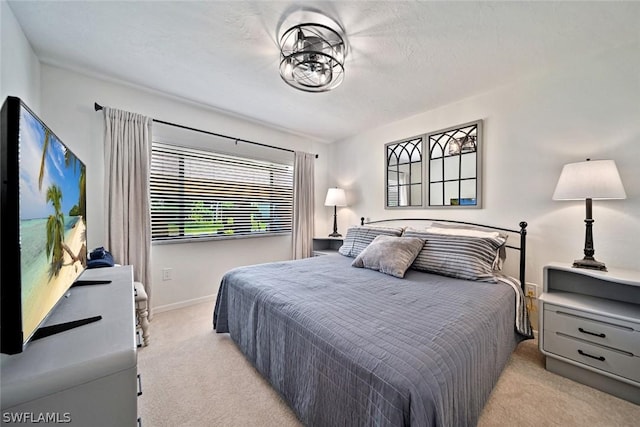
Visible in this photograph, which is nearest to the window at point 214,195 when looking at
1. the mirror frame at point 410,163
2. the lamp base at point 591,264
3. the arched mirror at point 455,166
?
the mirror frame at point 410,163

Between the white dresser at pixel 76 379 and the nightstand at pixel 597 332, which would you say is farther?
the nightstand at pixel 597 332

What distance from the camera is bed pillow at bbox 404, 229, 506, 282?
6.48ft

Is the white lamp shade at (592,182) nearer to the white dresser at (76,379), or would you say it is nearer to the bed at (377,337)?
the bed at (377,337)

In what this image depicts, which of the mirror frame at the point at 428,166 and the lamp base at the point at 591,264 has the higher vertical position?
the mirror frame at the point at 428,166

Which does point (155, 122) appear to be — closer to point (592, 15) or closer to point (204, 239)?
point (204, 239)

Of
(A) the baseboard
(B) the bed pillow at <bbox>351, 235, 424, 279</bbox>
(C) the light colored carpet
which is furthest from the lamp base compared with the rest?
(A) the baseboard

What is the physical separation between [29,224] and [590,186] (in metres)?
2.98

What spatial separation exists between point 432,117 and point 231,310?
10.2 ft

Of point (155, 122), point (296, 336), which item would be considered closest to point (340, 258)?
point (296, 336)

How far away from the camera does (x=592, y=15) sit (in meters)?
1.59

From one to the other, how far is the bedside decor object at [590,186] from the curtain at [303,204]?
2.97 metres

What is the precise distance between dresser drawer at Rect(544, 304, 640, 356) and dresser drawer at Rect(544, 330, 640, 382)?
0.12 ft

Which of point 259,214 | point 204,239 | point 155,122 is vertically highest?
point 155,122

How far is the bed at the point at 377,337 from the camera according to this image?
0.91 metres
